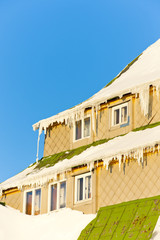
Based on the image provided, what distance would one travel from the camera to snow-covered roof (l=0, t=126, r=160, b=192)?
25.5 metres

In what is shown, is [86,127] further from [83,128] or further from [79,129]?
[79,129]

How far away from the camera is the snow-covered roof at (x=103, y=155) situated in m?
25.5

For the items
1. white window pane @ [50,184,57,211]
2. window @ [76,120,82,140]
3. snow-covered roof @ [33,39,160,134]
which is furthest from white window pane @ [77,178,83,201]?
snow-covered roof @ [33,39,160,134]

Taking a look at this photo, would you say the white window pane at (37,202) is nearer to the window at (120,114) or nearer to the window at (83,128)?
the window at (83,128)

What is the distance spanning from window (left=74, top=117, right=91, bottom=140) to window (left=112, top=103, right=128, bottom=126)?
1593 mm

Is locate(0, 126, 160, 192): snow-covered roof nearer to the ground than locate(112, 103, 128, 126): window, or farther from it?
nearer to the ground

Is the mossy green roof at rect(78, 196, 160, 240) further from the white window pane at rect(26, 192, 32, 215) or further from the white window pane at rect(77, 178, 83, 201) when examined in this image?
the white window pane at rect(26, 192, 32, 215)

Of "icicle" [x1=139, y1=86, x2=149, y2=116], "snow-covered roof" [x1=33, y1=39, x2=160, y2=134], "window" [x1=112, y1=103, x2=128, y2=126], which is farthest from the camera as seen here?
"window" [x1=112, y1=103, x2=128, y2=126]

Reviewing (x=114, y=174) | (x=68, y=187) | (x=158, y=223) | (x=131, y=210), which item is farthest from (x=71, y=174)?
(x=158, y=223)

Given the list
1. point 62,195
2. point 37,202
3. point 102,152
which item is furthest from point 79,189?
point 37,202

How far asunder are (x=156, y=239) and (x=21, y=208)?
10599 millimetres

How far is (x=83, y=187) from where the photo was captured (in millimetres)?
28141

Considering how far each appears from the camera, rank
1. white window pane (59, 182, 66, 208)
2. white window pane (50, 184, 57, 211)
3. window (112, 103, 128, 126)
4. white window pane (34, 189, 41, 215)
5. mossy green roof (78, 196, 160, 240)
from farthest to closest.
Result: white window pane (34, 189, 41, 215)
window (112, 103, 128, 126)
white window pane (50, 184, 57, 211)
white window pane (59, 182, 66, 208)
mossy green roof (78, 196, 160, 240)

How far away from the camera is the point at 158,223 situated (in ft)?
74.6
